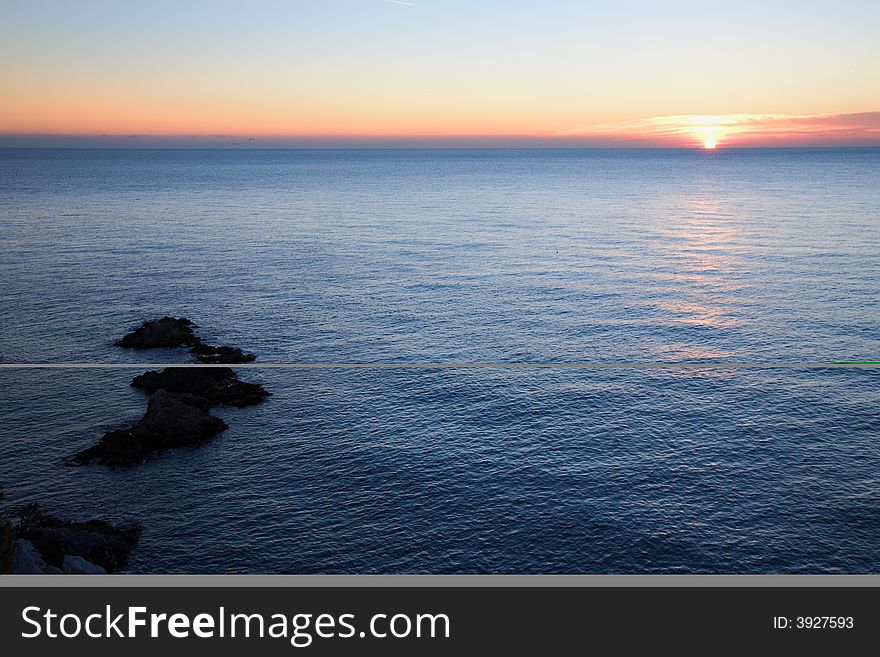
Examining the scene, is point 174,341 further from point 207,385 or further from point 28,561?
point 28,561

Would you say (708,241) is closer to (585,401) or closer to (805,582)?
(585,401)

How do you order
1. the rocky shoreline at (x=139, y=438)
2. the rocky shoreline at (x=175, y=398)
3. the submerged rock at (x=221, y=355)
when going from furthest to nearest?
the submerged rock at (x=221, y=355) → the rocky shoreline at (x=175, y=398) → the rocky shoreline at (x=139, y=438)

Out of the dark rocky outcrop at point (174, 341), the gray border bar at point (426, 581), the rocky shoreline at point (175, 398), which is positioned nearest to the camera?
the gray border bar at point (426, 581)

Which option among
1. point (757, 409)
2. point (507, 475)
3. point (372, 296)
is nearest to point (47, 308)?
point (372, 296)

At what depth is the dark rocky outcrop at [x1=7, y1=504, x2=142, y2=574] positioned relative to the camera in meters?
25.2

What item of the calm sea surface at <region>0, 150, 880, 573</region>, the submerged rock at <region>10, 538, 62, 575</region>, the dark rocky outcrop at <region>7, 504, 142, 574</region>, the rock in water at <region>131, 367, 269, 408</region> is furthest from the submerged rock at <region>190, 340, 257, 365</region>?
the submerged rock at <region>10, 538, 62, 575</region>

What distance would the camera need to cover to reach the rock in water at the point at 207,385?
45.1 metres

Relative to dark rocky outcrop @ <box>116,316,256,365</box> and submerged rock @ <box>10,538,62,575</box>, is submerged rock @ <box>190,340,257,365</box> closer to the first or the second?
dark rocky outcrop @ <box>116,316,256,365</box>

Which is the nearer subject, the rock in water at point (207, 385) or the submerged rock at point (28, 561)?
the submerged rock at point (28, 561)

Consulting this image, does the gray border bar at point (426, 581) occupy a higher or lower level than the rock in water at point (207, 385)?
higher

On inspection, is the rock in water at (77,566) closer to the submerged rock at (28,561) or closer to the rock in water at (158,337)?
the submerged rock at (28,561)

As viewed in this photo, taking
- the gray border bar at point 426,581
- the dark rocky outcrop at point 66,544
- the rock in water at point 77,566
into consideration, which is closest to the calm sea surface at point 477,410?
the dark rocky outcrop at point 66,544

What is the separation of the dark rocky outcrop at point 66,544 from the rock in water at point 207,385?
13928 millimetres

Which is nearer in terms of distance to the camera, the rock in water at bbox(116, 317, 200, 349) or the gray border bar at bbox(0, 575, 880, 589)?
the gray border bar at bbox(0, 575, 880, 589)
